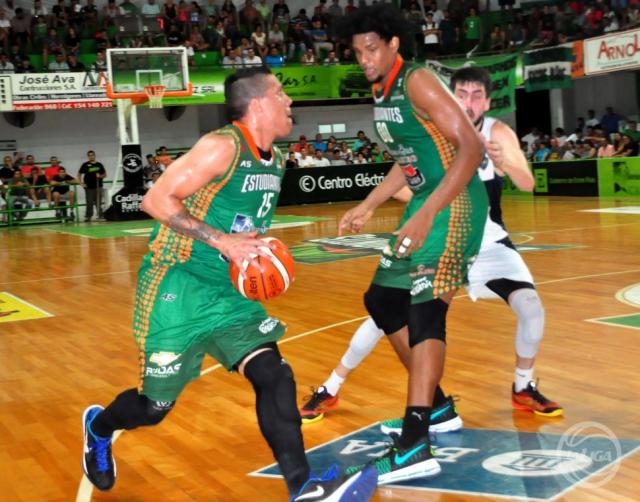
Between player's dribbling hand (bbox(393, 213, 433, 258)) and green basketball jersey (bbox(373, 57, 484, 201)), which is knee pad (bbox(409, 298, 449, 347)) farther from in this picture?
green basketball jersey (bbox(373, 57, 484, 201))

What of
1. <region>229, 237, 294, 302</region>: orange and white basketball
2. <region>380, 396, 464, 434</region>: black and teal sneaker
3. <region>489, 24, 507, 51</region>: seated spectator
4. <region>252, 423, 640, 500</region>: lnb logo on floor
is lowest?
<region>252, 423, 640, 500</region>: lnb logo on floor

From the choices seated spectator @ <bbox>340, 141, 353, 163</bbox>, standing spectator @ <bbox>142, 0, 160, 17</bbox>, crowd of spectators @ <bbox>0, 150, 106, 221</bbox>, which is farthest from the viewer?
standing spectator @ <bbox>142, 0, 160, 17</bbox>

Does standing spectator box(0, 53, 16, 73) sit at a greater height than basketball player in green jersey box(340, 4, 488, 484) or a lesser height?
greater

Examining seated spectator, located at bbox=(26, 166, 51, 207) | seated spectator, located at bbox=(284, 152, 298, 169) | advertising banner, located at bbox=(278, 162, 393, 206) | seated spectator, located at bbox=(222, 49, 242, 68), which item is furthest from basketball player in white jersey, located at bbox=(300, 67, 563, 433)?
seated spectator, located at bbox=(222, 49, 242, 68)

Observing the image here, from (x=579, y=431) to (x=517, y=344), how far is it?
0.66 m

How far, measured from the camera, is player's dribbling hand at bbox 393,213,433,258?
379cm

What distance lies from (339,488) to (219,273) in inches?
39.4

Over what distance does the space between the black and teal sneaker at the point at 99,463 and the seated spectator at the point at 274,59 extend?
24.3m

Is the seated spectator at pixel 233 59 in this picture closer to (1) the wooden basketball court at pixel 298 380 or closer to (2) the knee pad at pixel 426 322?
(1) the wooden basketball court at pixel 298 380

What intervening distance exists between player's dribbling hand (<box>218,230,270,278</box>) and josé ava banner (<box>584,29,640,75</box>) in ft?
68.7

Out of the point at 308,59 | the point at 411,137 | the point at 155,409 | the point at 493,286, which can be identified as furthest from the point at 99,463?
the point at 308,59

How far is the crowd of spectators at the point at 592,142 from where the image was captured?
21.7 metres

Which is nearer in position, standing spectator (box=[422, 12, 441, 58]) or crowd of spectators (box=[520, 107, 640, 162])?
crowd of spectators (box=[520, 107, 640, 162])

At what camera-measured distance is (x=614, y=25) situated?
24078 mm
